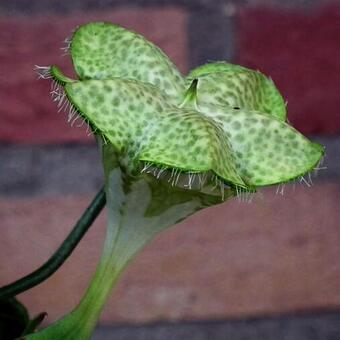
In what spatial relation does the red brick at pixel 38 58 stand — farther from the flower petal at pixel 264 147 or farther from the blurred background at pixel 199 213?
the flower petal at pixel 264 147

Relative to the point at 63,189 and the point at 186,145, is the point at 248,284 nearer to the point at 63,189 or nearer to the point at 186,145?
the point at 63,189

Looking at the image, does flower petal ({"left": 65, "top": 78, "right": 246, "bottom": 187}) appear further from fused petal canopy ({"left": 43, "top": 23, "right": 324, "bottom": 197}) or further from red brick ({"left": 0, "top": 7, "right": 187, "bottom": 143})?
red brick ({"left": 0, "top": 7, "right": 187, "bottom": 143})

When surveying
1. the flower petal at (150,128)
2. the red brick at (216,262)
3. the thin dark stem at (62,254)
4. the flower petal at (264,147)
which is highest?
the flower petal at (150,128)

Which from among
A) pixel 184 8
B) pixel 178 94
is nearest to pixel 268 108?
pixel 178 94

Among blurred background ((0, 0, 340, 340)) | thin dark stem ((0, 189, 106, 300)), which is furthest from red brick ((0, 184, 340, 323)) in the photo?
thin dark stem ((0, 189, 106, 300))

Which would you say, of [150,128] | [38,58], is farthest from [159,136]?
[38,58]

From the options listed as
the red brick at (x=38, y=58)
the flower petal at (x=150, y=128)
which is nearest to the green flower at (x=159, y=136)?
the flower petal at (x=150, y=128)

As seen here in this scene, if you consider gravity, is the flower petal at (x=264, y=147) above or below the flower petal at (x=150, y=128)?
below
